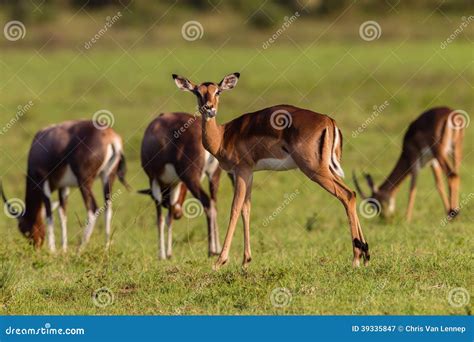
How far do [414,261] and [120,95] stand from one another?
18.6m

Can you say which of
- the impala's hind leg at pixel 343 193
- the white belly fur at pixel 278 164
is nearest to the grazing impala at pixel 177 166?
the white belly fur at pixel 278 164

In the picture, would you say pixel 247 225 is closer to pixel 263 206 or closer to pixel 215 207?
pixel 215 207

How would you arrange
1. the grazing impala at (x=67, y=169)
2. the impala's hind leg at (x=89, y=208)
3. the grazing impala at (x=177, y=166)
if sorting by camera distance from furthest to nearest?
1. the grazing impala at (x=67, y=169)
2. the impala's hind leg at (x=89, y=208)
3. the grazing impala at (x=177, y=166)

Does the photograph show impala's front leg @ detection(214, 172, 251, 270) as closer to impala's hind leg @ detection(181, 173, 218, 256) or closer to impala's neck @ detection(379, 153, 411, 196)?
impala's hind leg @ detection(181, 173, 218, 256)

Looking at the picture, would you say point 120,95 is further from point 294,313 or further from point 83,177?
point 294,313

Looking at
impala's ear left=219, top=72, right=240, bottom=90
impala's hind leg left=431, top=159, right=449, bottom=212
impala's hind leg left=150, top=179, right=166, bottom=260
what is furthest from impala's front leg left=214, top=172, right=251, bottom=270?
impala's hind leg left=431, top=159, right=449, bottom=212

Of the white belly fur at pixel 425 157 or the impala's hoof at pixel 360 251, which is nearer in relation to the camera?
the impala's hoof at pixel 360 251

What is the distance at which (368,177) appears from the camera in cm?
1431

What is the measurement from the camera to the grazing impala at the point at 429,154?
1410 cm

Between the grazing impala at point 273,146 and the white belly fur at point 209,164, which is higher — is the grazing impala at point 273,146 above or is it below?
below

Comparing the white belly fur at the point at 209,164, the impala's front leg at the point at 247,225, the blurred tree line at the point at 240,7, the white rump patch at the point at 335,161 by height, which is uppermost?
the blurred tree line at the point at 240,7

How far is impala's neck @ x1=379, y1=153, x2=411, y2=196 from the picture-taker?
14.5m

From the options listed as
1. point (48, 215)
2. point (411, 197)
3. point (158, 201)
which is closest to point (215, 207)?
point (158, 201)

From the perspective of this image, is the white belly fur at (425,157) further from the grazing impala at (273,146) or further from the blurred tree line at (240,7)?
the blurred tree line at (240,7)
